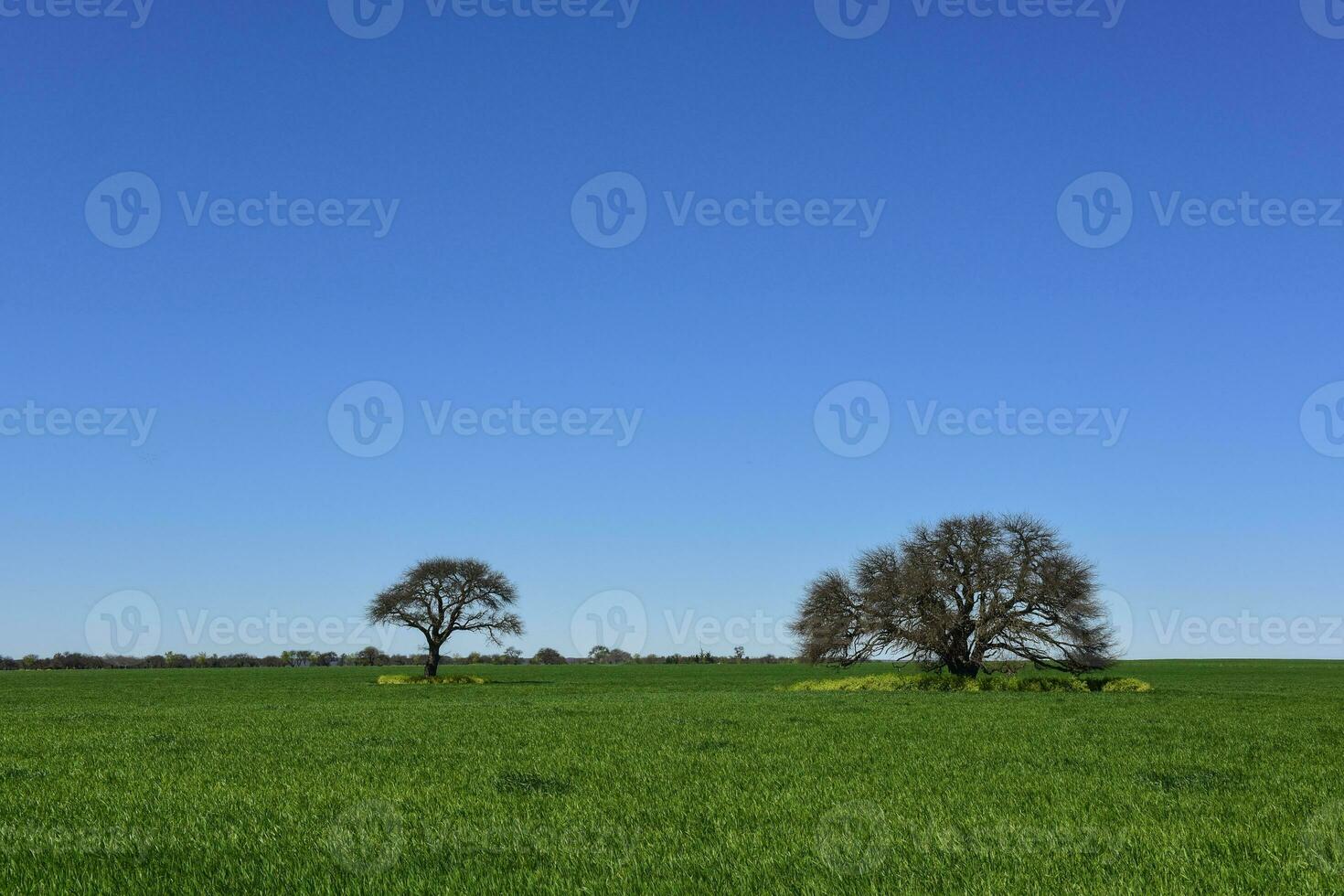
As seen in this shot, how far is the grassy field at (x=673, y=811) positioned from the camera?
826 centimetres

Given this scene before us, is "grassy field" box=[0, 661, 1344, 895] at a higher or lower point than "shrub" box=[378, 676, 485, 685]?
higher

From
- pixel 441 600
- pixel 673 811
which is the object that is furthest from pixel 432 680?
pixel 673 811

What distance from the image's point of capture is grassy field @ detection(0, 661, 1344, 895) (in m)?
8.26

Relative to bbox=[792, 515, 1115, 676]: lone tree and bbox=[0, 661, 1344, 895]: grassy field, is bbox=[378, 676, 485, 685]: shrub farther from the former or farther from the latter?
bbox=[0, 661, 1344, 895]: grassy field

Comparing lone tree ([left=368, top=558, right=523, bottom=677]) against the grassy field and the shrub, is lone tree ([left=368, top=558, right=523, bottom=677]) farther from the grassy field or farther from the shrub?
the grassy field

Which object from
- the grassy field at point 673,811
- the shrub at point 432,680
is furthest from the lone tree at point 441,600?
the grassy field at point 673,811

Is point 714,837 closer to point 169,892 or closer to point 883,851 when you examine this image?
point 883,851

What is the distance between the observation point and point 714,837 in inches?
391

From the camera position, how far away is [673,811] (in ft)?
37.8

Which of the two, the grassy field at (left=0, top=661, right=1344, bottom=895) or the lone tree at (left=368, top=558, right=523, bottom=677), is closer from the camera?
the grassy field at (left=0, top=661, right=1344, bottom=895)

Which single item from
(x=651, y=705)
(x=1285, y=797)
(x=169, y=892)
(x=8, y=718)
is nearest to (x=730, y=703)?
(x=651, y=705)

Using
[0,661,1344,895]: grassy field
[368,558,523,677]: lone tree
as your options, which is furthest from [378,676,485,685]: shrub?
[0,661,1344,895]: grassy field

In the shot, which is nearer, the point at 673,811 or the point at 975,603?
the point at 673,811

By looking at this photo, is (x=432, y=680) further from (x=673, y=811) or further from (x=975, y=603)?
(x=673, y=811)
